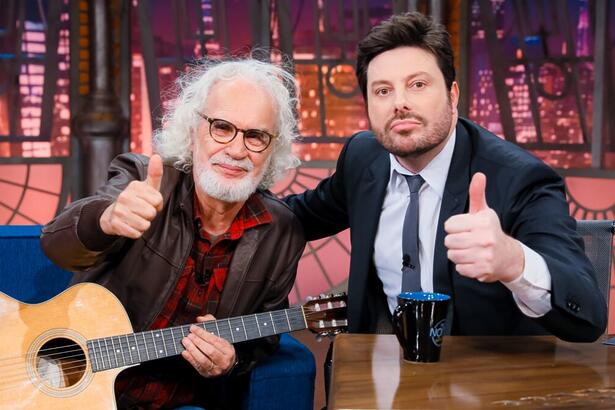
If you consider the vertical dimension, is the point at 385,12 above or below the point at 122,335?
above

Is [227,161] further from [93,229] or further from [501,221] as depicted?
[501,221]

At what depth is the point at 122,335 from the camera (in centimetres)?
202

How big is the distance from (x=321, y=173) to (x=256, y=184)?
2463 mm

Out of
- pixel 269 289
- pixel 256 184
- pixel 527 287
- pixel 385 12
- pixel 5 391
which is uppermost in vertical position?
pixel 385 12

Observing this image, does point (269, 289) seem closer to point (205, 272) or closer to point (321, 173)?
point (205, 272)

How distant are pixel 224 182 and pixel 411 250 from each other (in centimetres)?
55

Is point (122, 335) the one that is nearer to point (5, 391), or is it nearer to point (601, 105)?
point (5, 391)

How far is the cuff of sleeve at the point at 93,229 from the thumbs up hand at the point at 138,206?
0.13 meters

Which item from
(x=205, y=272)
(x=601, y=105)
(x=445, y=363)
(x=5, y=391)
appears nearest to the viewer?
(x=445, y=363)

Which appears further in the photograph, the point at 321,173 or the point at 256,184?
the point at 321,173

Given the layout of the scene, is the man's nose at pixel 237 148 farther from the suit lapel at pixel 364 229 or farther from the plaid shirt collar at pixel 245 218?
the suit lapel at pixel 364 229

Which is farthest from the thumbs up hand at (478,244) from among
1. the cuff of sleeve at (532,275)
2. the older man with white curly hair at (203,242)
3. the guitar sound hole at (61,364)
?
the guitar sound hole at (61,364)

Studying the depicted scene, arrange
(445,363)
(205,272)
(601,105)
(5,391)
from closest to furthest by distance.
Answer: (445,363)
(5,391)
(205,272)
(601,105)

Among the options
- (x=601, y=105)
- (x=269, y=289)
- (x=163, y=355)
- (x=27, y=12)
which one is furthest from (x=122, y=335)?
(x=601, y=105)
